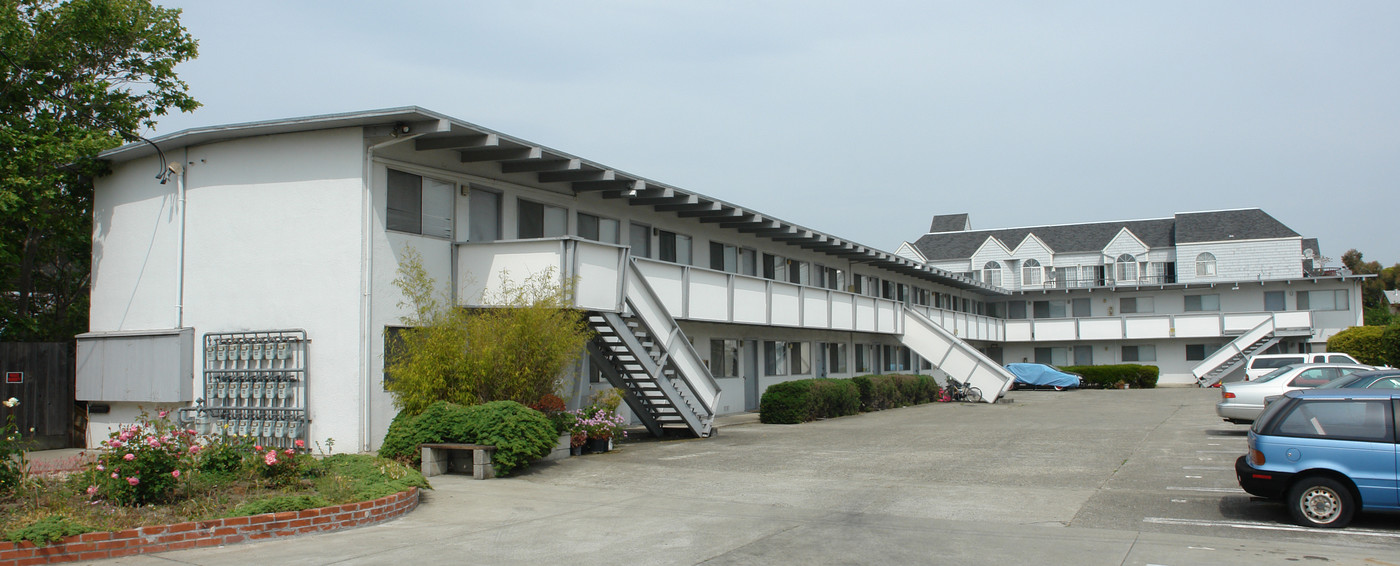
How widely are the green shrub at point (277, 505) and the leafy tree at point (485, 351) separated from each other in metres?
5.59

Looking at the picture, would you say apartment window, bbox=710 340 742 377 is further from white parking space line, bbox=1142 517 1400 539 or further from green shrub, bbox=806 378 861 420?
white parking space line, bbox=1142 517 1400 539

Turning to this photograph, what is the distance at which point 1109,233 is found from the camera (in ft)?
218

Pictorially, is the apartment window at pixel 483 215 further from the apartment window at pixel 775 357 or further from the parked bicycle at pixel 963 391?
the parked bicycle at pixel 963 391

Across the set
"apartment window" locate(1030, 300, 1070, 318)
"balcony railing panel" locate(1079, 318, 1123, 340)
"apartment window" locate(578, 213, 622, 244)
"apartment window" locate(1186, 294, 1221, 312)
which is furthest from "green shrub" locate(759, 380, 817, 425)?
"apartment window" locate(1186, 294, 1221, 312)

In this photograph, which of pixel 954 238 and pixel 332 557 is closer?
pixel 332 557

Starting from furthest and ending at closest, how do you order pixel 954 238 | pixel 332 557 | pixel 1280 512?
pixel 954 238 → pixel 1280 512 → pixel 332 557

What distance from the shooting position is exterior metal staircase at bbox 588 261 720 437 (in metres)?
18.2

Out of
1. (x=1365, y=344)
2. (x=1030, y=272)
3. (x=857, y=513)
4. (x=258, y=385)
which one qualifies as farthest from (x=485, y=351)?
(x=1030, y=272)

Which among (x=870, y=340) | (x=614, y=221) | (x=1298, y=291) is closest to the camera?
(x=614, y=221)

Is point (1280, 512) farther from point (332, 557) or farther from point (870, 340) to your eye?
point (870, 340)

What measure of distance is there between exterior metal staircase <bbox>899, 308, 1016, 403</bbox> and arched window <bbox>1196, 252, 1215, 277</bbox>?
32207 mm

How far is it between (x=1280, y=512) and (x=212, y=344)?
16804 millimetres

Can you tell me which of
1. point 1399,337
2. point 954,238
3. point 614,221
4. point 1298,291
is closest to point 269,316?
point 614,221

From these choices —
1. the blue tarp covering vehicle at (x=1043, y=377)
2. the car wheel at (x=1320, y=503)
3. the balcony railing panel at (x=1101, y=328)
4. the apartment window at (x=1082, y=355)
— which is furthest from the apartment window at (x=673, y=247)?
the apartment window at (x=1082, y=355)
